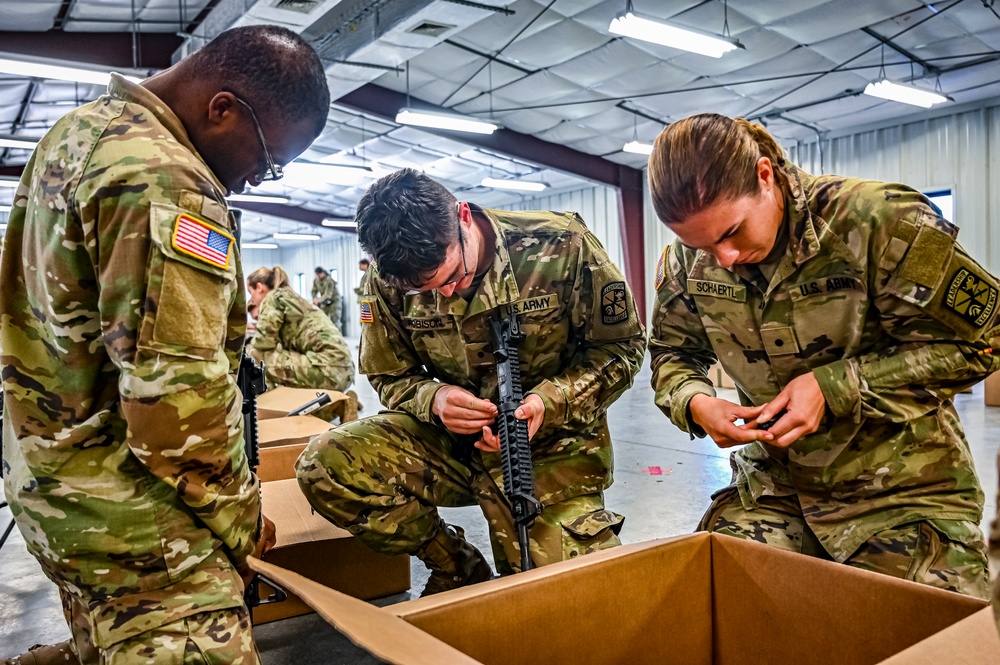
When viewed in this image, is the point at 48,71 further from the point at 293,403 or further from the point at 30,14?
the point at 293,403

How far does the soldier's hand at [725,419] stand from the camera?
143cm

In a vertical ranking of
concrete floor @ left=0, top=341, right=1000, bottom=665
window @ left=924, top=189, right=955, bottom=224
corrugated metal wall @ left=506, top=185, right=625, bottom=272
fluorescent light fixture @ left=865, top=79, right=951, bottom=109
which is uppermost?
fluorescent light fixture @ left=865, top=79, right=951, bottom=109

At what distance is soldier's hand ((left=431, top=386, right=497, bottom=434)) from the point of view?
1.89m

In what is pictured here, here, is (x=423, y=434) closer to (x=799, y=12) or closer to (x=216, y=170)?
(x=216, y=170)

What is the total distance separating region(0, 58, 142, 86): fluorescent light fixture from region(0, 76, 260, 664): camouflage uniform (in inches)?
182

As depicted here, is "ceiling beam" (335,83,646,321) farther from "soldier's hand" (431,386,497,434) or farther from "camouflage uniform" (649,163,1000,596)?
"camouflage uniform" (649,163,1000,596)

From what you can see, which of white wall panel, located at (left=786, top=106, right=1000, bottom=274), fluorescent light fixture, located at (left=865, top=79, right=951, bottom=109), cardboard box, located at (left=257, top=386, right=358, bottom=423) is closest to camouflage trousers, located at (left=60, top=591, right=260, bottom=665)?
cardboard box, located at (left=257, top=386, right=358, bottom=423)

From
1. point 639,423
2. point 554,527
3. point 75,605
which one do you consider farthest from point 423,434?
point 639,423

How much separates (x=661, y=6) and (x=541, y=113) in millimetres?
3281

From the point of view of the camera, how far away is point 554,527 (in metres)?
1.93

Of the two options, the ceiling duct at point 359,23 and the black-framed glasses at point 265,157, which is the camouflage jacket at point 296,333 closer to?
the ceiling duct at point 359,23

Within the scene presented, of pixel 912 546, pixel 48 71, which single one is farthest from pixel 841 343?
pixel 48 71

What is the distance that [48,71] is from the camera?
5375 mm

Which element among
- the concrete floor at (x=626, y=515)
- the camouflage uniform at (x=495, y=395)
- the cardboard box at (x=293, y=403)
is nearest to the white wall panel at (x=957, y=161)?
the concrete floor at (x=626, y=515)
